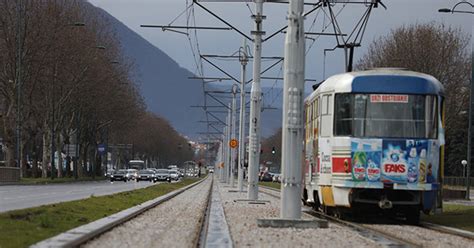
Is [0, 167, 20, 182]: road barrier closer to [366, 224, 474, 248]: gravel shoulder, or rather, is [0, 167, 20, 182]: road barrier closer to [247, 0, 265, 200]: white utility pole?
[247, 0, 265, 200]: white utility pole

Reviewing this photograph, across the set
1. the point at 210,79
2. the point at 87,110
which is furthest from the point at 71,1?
the point at 210,79

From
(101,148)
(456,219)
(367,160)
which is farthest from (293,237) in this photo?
(101,148)

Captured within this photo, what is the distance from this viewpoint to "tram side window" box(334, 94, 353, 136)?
76.2ft

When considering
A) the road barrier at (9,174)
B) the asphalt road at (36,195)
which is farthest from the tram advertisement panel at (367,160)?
the road barrier at (9,174)

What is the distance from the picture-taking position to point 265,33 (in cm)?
3625

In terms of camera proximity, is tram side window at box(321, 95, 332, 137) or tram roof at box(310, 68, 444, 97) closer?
tram roof at box(310, 68, 444, 97)

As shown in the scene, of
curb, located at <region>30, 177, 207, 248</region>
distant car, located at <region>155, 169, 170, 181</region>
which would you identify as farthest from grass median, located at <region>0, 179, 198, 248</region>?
distant car, located at <region>155, 169, 170, 181</region>

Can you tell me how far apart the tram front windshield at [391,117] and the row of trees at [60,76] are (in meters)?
41.6

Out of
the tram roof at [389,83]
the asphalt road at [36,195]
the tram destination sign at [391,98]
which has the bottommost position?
the asphalt road at [36,195]

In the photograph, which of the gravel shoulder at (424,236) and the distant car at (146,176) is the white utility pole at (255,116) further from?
the distant car at (146,176)

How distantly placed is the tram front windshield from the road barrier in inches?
1681

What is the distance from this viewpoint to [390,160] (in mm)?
22750

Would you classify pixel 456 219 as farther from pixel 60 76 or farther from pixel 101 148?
pixel 101 148

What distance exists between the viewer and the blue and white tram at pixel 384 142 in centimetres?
2270
